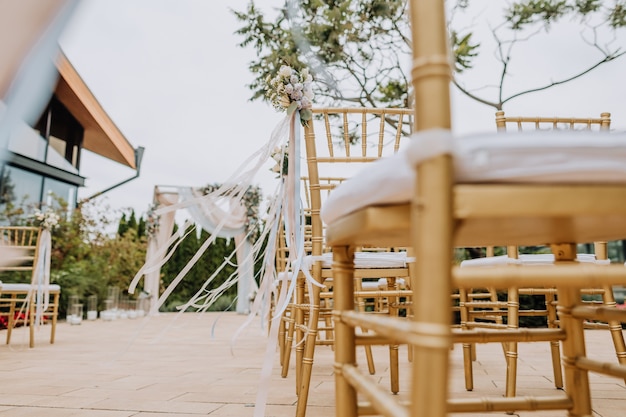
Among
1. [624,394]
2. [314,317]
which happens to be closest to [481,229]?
[314,317]

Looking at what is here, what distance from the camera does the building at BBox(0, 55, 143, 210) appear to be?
726 centimetres

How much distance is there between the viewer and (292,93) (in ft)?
5.55

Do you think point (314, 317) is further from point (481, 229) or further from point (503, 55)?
point (503, 55)

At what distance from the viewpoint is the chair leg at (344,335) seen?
2.58 ft

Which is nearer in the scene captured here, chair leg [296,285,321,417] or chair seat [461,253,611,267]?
chair leg [296,285,321,417]

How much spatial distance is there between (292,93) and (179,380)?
1.49 m

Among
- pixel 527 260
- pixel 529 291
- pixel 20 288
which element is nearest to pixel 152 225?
pixel 20 288

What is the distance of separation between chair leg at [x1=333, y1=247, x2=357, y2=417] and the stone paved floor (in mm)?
316

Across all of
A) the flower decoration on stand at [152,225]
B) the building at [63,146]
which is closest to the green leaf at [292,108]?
the building at [63,146]

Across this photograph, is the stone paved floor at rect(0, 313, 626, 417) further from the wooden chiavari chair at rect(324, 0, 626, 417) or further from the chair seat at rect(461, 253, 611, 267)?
the wooden chiavari chair at rect(324, 0, 626, 417)

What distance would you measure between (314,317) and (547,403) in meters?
0.86

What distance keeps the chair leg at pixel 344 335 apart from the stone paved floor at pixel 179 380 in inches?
12.4

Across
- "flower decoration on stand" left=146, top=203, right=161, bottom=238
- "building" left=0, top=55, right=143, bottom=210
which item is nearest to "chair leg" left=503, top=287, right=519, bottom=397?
"building" left=0, top=55, right=143, bottom=210

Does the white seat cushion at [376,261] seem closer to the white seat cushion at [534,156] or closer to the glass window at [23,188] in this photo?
the white seat cushion at [534,156]
